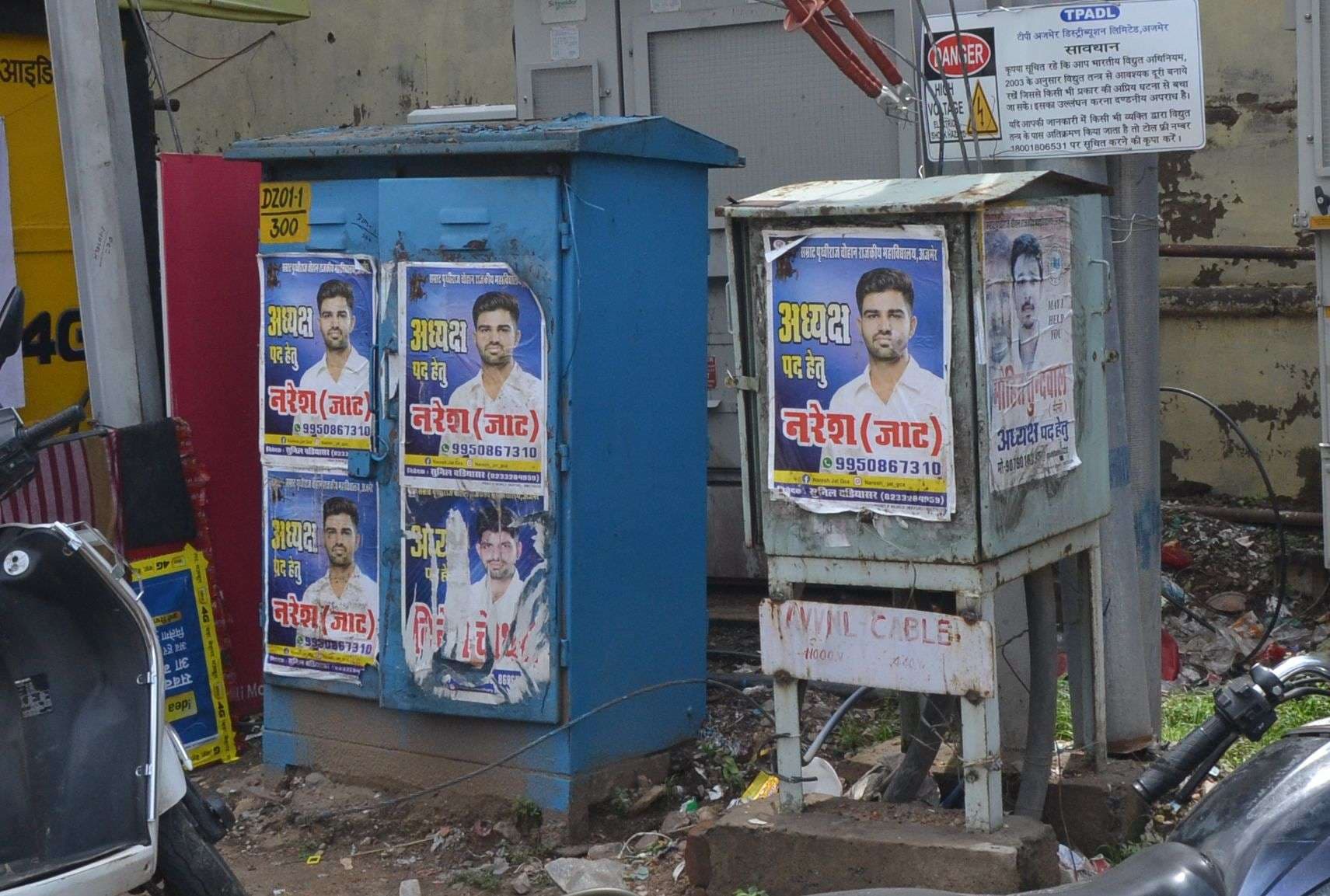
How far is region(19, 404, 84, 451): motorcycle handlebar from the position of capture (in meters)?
3.56

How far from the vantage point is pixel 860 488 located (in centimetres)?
353

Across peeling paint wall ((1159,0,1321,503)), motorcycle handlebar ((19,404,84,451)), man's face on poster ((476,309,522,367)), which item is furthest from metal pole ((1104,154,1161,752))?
peeling paint wall ((1159,0,1321,503))

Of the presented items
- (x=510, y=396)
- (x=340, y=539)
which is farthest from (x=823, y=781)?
(x=340, y=539)

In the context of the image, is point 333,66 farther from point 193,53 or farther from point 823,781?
point 823,781

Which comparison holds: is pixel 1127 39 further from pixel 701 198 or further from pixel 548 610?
pixel 548 610

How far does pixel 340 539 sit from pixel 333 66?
6566 mm

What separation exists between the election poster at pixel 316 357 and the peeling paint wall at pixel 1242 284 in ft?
14.2

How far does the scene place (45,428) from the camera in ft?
11.8

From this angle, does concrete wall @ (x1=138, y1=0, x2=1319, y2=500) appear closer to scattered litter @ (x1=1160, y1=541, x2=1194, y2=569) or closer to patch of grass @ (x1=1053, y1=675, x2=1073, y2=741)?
scattered litter @ (x1=1160, y1=541, x2=1194, y2=569)

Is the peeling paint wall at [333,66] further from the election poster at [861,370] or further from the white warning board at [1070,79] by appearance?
the election poster at [861,370]

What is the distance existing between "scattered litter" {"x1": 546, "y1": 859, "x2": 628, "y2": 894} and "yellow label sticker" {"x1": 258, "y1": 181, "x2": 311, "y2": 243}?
209 cm

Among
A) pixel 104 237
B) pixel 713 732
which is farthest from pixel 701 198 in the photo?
pixel 104 237

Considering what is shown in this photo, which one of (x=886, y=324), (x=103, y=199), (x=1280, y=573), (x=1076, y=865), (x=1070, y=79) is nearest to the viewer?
(x=886, y=324)

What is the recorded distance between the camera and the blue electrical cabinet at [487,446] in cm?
446
